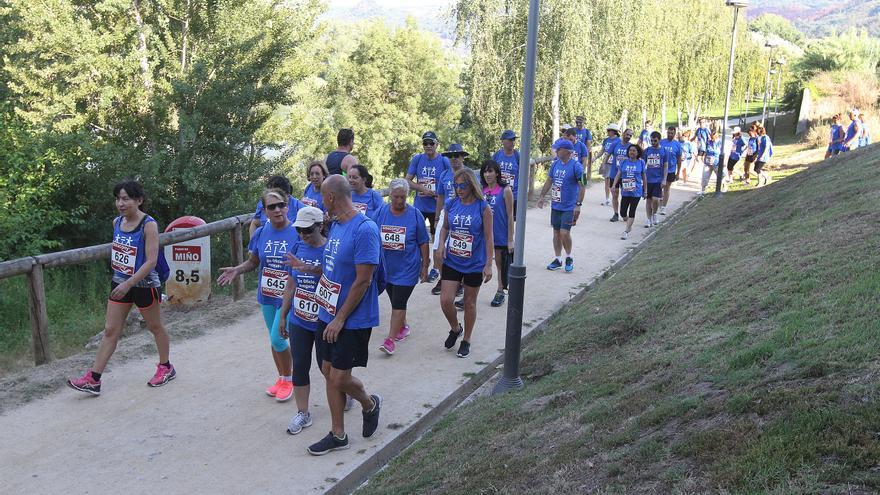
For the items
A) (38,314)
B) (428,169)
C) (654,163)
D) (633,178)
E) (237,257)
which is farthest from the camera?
(654,163)

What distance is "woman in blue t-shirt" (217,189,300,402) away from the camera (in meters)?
6.22

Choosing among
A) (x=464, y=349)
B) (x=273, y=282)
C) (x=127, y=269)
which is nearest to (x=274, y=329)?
(x=273, y=282)

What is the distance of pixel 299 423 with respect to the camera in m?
5.89

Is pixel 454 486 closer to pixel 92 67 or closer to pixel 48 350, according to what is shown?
pixel 48 350

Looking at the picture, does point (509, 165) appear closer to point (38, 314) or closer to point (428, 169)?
point (428, 169)

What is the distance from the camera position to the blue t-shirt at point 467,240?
25.2ft

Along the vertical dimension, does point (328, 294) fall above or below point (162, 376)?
above

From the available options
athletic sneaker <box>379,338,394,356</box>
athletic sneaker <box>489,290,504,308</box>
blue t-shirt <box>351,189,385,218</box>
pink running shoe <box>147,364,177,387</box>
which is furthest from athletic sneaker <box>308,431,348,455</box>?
athletic sneaker <box>489,290,504,308</box>

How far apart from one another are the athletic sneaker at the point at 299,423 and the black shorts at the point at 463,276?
2.35 metres

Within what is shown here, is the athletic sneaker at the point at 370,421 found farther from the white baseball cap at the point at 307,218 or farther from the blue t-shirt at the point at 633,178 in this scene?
the blue t-shirt at the point at 633,178

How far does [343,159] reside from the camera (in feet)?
29.1

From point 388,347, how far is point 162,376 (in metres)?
2.11

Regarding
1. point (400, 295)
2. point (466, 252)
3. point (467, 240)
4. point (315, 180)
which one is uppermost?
point (315, 180)

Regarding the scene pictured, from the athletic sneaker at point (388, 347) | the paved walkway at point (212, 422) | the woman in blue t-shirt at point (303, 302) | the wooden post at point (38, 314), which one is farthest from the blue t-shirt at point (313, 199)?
the wooden post at point (38, 314)
